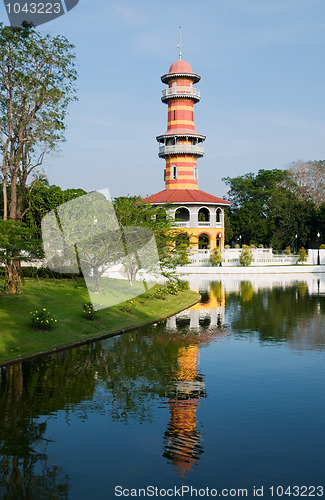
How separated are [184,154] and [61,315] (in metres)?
47.3

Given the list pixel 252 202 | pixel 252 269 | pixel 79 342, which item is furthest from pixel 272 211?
pixel 79 342

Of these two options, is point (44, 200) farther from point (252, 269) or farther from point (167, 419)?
point (252, 269)

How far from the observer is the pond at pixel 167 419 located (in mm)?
9375

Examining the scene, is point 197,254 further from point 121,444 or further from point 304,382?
point 121,444

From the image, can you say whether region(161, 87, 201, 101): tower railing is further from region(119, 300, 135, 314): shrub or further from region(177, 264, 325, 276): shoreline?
region(119, 300, 135, 314): shrub

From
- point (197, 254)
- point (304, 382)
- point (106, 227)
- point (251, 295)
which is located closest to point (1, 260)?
point (106, 227)

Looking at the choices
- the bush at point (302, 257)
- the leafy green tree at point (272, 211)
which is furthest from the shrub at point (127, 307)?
the leafy green tree at point (272, 211)

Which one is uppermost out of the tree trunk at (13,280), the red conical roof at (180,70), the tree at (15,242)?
the red conical roof at (180,70)

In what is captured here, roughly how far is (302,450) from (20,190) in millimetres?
21665

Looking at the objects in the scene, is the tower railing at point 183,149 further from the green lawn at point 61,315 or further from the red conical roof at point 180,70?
the green lawn at point 61,315

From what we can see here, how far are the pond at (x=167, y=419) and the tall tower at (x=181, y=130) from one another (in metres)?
47.2

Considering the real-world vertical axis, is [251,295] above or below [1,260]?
below

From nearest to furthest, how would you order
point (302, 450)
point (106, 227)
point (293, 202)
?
point (302, 450), point (106, 227), point (293, 202)

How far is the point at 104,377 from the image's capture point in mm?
16031
